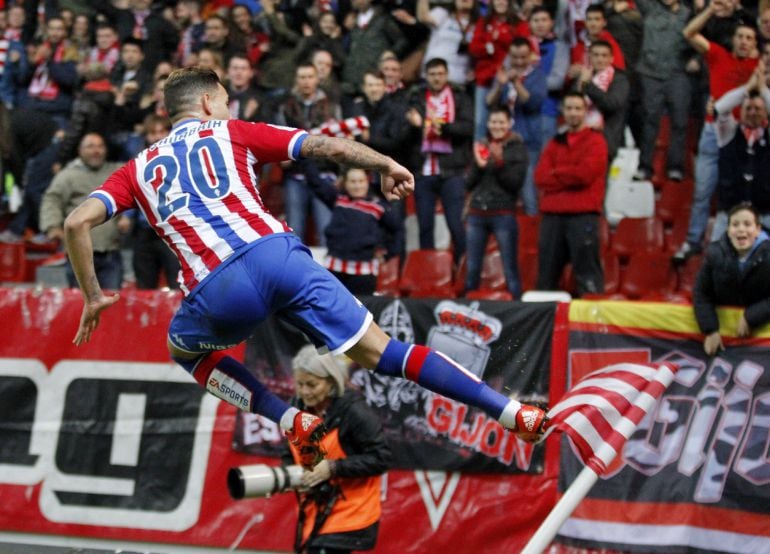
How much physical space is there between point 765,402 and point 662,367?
1.60 meters

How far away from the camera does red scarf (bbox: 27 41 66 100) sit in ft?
46.9

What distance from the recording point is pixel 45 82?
1438 centimetres

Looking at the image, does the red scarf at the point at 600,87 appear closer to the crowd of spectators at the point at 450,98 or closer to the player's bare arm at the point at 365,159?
the crowd of spectators at the point at 450,98

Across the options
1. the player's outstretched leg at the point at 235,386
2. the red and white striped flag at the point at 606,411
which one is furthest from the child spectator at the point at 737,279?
the player's outstretched leg at the point at 235,386

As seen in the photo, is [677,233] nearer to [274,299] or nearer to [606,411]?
[606,411]

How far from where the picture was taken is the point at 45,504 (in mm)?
9602

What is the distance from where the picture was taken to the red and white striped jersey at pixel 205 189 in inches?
233

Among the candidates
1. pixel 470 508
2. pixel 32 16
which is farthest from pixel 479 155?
pixel 32 16

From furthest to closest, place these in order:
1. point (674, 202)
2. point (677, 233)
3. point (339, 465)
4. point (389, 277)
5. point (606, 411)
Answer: point (674, 202), point (677, 233), point (389, 277), point (339, 465), point (606, 411)

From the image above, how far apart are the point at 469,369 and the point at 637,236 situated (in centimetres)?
389

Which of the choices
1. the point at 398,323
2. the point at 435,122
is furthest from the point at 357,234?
the point at 435,122

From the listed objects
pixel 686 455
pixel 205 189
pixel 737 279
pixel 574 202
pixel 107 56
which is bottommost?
pixel 686 455

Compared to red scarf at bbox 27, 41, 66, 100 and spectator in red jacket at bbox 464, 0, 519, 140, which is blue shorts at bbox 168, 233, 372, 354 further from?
red scarf at bbox 27, 41, 66, 100

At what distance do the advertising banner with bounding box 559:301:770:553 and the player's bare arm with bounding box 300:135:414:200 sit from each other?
10.9 ft
